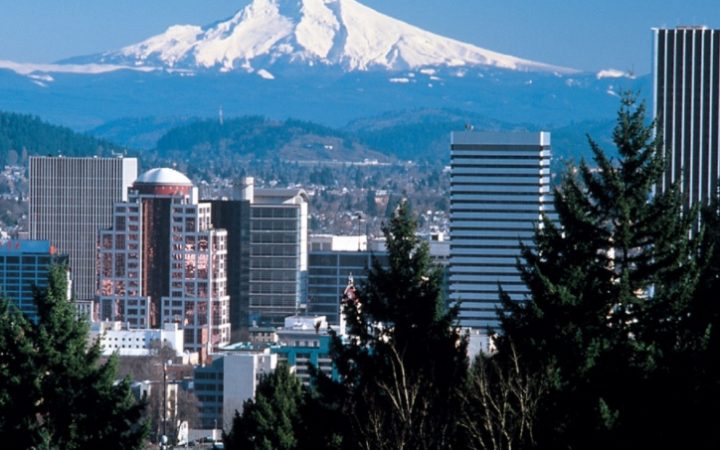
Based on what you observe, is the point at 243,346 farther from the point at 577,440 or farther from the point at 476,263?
the point at 577,440

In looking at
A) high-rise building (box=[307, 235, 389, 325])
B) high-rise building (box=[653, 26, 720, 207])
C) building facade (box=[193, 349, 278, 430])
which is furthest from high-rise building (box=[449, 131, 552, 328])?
building facade (box=[193, 349, 278, 430])

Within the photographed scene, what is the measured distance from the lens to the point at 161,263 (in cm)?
13138

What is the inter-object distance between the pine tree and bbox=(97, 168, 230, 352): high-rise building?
85944 millimetres

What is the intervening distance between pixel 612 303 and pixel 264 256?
109113mm

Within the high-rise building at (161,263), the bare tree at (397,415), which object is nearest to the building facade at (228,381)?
the high-rise building at (161,263)

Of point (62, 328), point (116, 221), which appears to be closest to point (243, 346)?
point (116, 221)

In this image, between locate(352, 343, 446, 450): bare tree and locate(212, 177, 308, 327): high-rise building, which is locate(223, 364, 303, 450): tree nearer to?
locate(352, 343, 446, 450): bare tree

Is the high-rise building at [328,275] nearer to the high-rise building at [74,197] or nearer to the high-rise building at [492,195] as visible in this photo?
the high-rise building at [492,195]

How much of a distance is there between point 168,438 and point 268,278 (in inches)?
2656

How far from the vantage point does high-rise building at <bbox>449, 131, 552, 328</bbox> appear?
387 feet

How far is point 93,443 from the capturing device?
3133 centimetres

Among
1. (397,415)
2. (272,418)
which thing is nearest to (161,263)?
(272,418)

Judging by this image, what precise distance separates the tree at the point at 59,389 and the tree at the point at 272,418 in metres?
3.07

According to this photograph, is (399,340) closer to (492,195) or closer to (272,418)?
(272,418)
